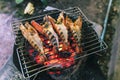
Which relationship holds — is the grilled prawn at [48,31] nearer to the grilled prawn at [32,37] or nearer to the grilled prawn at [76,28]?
the grilled prawn at [32,37]

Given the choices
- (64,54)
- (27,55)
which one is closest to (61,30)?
(64,54)

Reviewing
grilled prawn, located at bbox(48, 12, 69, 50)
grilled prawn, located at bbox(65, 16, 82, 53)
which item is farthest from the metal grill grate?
grilled prawn, located at bbox(48, 12, 69, 50)

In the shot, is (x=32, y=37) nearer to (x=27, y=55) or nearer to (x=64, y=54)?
(x=27, y=55)

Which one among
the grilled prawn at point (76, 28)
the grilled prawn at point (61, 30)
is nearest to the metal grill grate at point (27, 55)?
the grilled prawn at point (76, 28)

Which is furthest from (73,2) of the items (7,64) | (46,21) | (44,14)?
(7,64)

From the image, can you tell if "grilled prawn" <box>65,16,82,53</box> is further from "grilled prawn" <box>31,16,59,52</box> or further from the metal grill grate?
"grilled prawn" <box>31,16,59,52</box>
